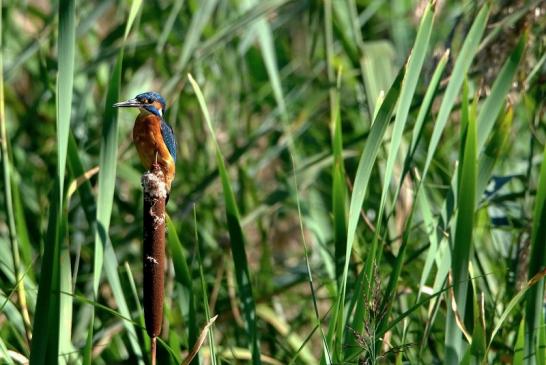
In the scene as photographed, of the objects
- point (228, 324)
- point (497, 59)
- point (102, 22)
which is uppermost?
point (102, 22)

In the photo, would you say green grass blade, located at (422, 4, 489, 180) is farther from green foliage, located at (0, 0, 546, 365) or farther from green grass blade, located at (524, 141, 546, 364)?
green grass blade, located at (524, 141, 546, 364)

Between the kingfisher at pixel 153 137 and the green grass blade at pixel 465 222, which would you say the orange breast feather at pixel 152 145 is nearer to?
the kingfisher at pixel 153 137

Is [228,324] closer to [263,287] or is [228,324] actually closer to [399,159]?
[263,287]

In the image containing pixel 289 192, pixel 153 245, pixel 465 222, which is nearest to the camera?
pixel 153 245

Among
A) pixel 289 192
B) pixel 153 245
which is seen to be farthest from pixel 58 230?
pixel 289 192

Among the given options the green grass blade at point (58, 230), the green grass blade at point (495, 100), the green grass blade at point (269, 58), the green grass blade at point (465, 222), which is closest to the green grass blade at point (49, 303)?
the green grass blade at point (58, 230)

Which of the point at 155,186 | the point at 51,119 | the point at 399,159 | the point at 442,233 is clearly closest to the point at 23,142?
the point at 51,119

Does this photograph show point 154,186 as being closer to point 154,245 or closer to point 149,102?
point 154,245

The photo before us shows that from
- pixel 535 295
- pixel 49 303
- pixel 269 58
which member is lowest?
pixel 535 295
